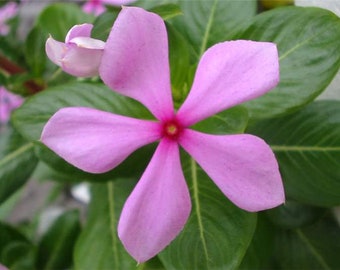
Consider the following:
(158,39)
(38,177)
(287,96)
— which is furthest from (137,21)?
(38,177)

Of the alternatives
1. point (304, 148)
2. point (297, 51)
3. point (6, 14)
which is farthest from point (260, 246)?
point (6, 14)

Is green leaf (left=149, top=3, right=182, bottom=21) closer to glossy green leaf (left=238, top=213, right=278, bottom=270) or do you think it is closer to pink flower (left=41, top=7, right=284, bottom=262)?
pink flower (left=41, top=7, right=284, bottom=262)

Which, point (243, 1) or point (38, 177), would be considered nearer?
point (243, 1)

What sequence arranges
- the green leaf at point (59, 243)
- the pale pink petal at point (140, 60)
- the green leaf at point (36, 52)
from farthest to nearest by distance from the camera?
the green leaf at point (59, 243) → the green leaf at point (36, 52) → the pale pink petal at point (140, 60)

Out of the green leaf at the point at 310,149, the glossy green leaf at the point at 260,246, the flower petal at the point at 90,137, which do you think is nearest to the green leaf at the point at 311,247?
the glossy green leaf at the point at 260,246

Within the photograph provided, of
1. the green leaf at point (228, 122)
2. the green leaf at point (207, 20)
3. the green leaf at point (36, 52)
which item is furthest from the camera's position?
the green leaf at point (36, 52)

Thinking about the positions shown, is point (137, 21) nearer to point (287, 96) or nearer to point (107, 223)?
point (287, 96)

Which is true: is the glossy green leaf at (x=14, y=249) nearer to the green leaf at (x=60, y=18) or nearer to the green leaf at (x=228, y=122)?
the green leaf at (x=60, y=18)
